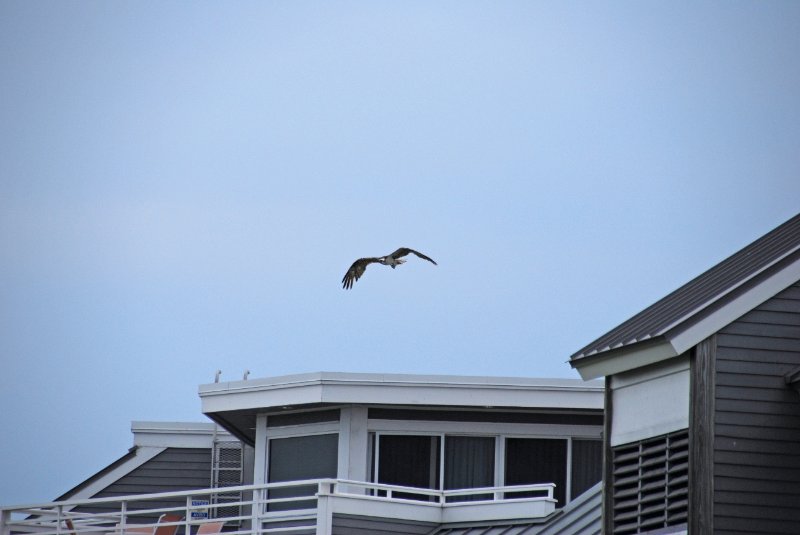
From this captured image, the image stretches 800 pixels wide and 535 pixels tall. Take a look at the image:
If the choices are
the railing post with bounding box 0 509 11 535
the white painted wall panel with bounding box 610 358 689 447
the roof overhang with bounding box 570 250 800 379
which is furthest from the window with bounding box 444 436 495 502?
the roof overhang with bounding box 570 250 800 379

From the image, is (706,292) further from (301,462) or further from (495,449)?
(301,462)

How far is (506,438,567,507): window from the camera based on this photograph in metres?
24.2

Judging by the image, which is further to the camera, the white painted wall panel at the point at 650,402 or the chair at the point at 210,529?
the chair at the point at 210,529

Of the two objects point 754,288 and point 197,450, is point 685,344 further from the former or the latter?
point 197,450

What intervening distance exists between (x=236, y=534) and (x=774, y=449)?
306 inches

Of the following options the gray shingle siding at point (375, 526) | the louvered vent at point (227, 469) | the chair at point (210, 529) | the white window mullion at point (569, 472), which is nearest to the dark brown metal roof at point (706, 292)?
the gray shingle siding at point (375, 526)

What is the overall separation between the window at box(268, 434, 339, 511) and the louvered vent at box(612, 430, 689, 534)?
A: 8.34 metres

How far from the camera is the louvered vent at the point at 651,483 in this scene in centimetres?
1521

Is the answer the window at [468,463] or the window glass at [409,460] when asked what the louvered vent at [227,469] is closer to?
the window glass at [409,460]

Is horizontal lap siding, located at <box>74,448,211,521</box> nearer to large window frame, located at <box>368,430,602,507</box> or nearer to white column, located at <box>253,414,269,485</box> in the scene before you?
white column, located at <box>253,414,269,485</box>

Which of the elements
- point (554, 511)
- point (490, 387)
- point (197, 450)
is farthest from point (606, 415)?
point (197, 450)

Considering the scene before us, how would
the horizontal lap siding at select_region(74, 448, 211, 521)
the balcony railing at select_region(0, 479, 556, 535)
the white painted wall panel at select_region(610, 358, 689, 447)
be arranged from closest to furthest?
1. the white painted wall panel at select_region(610, 358, 689, 447)
2. the balcony railing at select_region(0, 479, 556, 535)
3. the horizontal lap siding at select_region(74, 448, 211, 521)

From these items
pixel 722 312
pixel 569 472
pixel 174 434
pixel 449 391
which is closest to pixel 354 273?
pixel 449 391

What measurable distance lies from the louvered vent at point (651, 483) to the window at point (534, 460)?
7.58 meters
